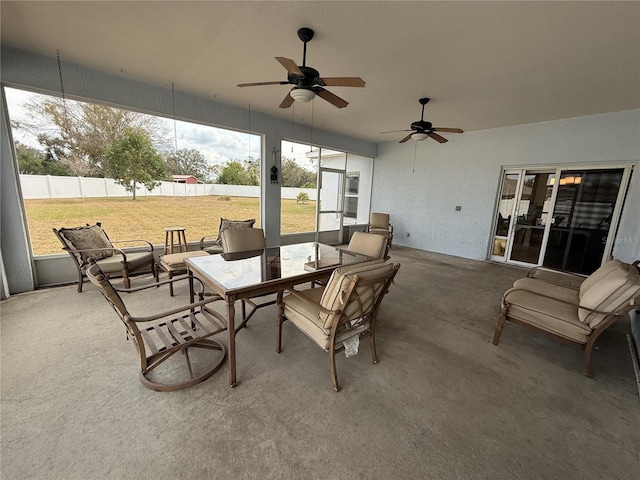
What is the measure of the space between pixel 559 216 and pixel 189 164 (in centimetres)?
697

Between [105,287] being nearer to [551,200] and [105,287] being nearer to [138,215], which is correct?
[138,215]

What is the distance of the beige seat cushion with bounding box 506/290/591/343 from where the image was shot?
6.95 ft

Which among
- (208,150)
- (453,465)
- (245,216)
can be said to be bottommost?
(453,465)

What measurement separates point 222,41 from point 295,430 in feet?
11.3

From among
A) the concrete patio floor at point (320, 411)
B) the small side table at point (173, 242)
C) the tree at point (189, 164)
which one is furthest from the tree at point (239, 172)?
the concrete patio floor at point (320, 411)

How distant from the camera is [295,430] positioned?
153 centimetres

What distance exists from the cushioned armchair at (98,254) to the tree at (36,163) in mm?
798

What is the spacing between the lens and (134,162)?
4.00m

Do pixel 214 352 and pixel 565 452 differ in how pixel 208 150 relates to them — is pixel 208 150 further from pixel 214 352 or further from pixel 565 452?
pixel 565 452

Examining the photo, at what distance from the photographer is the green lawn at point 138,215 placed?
3414mm

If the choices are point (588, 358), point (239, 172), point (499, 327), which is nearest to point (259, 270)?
point (499, 327)

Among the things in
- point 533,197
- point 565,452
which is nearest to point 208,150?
point 565,452

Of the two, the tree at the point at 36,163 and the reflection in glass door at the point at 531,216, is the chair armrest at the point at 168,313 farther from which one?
the reflection in glass door at the point at 531,216

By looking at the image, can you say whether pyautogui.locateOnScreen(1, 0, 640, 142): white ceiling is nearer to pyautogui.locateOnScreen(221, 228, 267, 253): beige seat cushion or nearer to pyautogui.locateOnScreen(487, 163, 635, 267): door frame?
pyautogui.locateOnScreen(487, 163, 635, 267): door frame
